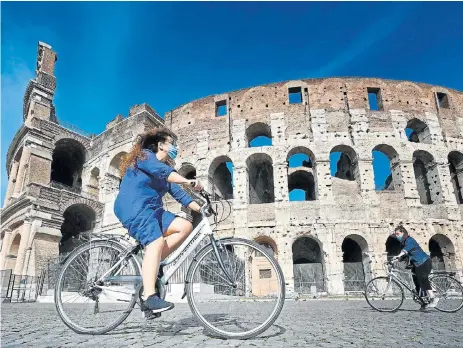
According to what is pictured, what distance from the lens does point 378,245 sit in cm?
1600

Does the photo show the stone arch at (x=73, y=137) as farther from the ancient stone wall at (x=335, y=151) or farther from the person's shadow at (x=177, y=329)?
the person's shadow at (x=177, y=329)

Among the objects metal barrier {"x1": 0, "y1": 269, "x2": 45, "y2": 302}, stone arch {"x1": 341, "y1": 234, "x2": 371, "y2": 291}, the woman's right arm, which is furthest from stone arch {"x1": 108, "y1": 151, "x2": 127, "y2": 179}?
the woman's right arm

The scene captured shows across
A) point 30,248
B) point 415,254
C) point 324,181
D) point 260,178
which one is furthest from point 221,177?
point 415,254

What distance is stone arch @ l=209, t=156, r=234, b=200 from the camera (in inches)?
749

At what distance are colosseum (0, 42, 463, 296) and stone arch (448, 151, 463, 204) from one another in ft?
0.32

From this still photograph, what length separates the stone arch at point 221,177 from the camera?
62.4 feet

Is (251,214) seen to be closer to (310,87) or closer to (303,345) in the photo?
(310,87)

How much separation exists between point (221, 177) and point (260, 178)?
2661 mm

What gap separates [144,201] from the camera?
8.96ft

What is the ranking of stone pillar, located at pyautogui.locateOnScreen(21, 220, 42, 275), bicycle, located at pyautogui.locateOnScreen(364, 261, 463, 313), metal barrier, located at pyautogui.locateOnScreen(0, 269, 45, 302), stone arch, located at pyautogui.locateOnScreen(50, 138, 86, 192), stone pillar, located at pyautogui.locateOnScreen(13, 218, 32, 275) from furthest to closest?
1. stone arch, located at pyautogui.locateOnScreen(50, 138, 86, 192)
2. stone pillar, located at pyautogui.locateOnScreen(13, 218, 32, 275)
3. stone pillar, located at pyautogui.locateOnScreen(21, 220, 42, 275)
4. metal barrier, located at pyautogui.locateOnScreen(0, 269, 45, 302)
5. bicycle, located at pyautogui.locateOnScreen(364, 261, 463, 313)

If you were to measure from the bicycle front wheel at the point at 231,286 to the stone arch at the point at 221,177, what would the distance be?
1473 centimetres

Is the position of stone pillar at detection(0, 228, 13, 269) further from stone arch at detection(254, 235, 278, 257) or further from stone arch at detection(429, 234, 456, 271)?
stone arch at detection(429, 234, 456, 271)

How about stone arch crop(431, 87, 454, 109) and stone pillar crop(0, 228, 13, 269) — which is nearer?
stone pillar crop(0, 228, 13, 269)

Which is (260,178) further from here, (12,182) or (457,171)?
(12,182)
